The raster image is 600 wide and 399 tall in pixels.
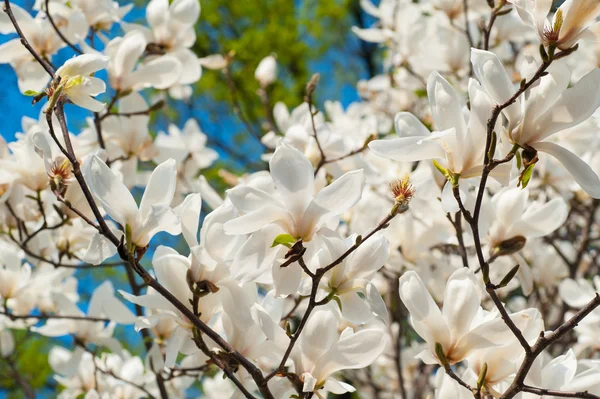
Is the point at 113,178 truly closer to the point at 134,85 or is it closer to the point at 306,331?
the point at 306,331

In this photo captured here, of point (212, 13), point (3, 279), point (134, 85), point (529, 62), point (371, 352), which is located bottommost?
point (371, 352)

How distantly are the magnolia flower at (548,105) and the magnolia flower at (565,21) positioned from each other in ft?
0.14

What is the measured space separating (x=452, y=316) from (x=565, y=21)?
0.38m

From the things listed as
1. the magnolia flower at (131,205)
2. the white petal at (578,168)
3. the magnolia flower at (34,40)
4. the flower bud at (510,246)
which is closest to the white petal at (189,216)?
the magnolia flower at (131,205)

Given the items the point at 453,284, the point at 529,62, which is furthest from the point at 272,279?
the point at 529,62

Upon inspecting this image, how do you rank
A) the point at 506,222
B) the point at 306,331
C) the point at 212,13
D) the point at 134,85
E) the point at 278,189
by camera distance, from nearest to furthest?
the point at 278,189 → the point at 306,331 → the point at 506,222 → the point at 134,85 → the point at 212,13

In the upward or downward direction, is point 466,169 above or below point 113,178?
below

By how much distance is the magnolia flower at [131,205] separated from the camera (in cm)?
78

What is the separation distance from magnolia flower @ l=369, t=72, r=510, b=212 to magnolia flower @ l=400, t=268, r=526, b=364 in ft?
0.45

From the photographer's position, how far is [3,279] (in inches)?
53.1

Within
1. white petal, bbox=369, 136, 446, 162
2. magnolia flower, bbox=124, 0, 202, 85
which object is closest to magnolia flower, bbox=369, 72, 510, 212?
white petal, bbox=369, 136, 446, 162

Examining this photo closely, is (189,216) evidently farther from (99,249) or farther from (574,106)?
(574,106)

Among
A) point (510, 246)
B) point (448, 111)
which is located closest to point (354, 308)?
point (448, 111)

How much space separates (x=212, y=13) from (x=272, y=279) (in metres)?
4.96
